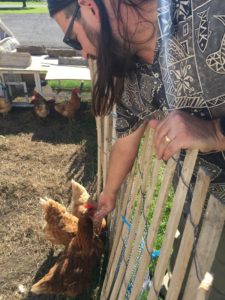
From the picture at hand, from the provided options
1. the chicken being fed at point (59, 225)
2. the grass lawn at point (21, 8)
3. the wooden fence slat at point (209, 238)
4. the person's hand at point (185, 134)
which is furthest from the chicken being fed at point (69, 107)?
the grass lawn at point (21, 8)

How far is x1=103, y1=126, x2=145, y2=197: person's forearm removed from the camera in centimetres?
173

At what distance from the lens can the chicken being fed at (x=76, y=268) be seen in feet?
7.73

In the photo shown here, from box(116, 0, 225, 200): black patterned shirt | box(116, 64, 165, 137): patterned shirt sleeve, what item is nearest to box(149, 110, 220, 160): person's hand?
box(116, 0, 225, 200): black patterned shirt

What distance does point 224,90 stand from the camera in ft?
3.65

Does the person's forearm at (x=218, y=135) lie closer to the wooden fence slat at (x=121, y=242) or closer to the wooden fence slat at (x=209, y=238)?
the wooden fence slat at (x=209, y=238)

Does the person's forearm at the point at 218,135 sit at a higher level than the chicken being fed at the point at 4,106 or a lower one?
higher

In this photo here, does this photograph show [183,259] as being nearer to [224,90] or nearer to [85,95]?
[224,90]

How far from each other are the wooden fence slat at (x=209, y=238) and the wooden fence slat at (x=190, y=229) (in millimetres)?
58

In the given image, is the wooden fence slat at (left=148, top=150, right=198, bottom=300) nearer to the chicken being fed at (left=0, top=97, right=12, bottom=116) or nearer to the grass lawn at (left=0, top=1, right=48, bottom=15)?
the chicken being fed at (left=0, top=97, right=12, bottom=116)

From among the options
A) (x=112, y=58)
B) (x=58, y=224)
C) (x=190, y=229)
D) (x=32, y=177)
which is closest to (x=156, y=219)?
(x=190, y=229)

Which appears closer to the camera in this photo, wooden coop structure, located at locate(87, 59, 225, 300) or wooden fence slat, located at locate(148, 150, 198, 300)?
wooden coop structure, located at locate(87, 59, 225, 300)

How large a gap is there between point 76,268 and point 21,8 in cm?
1939

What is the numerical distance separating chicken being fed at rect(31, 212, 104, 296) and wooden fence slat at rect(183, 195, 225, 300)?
1374mm

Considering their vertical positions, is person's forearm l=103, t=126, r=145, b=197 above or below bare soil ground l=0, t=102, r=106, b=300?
above
